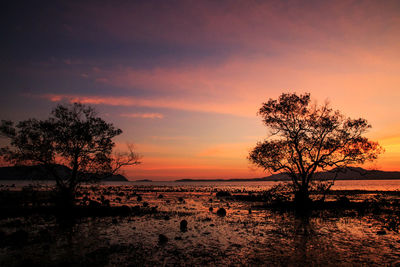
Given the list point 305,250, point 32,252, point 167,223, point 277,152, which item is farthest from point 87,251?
point 277,152

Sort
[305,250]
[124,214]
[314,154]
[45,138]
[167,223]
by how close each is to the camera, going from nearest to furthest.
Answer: [305,250], [167,223], [124,214], [45,138], [314,154]

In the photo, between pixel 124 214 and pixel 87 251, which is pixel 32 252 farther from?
pixel 124 214

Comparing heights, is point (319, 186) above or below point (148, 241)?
above

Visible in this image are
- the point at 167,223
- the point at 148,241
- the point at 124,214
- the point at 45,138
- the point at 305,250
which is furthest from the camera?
the point at 45,138

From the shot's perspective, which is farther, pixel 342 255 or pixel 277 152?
pixel 277 152

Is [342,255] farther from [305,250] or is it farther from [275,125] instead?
[275,125]

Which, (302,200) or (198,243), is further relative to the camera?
(302,200)

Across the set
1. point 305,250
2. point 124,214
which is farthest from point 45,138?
point 305,250

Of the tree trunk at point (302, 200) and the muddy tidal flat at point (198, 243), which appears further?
the tree trunk at point (302, 200)

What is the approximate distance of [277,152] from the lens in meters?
37.4

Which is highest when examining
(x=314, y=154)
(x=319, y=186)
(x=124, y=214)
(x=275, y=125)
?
(x=275, y=125)

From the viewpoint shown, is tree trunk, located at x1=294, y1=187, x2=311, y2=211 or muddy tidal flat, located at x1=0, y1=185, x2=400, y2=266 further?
tree trunk, located at x1=294, y1=187, x2=311, y2=211

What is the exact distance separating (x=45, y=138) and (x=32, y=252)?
20754 millimetres

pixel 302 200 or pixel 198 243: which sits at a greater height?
pixel 302 200
